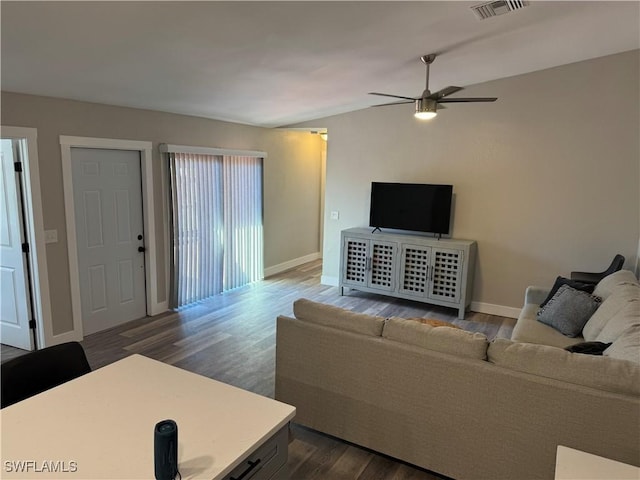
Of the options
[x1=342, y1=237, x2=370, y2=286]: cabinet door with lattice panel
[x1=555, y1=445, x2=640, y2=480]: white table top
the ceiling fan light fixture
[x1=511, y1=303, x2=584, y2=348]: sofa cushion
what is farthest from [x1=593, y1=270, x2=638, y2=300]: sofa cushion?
[x1=342, y1=237, x2=370, y2=286]: cabinet door with lattice panel

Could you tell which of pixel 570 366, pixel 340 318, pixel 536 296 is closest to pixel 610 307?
pixel 536 296

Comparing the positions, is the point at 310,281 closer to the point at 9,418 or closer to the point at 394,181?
the point at 394,181

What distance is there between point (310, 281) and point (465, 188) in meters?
2.88

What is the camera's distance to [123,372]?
1870 mm

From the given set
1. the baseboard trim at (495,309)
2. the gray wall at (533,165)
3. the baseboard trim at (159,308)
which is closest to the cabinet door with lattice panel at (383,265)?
the gray wall at (533,165)

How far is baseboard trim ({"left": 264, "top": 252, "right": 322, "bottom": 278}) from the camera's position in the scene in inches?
282

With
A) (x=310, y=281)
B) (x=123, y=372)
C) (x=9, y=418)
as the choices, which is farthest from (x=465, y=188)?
(x=9, y=418)

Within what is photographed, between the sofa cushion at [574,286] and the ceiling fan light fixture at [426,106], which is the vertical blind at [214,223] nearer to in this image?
the ceiling fan light fixture at [426,106]

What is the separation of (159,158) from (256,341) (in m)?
2.47

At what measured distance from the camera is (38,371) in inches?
74.4

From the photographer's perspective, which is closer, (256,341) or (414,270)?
(256,341)

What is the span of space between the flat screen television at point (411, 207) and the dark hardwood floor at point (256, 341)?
1112mm

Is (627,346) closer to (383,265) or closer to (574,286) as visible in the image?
(574,286)

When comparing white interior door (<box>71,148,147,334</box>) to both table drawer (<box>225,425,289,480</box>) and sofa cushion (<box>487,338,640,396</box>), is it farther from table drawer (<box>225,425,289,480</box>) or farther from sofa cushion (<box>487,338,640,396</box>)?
sofa cushion (<box>487,338,640,396</box>)
